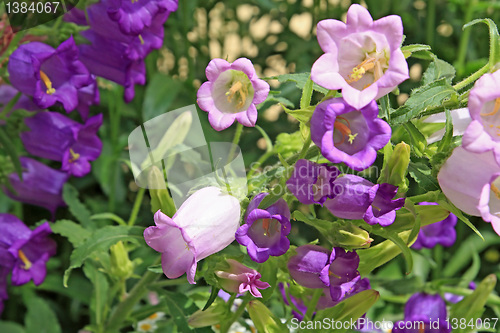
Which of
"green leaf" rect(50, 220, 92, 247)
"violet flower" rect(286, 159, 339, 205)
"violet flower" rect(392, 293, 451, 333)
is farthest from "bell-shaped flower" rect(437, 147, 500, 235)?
"green leaf" rect(50, 220, 92, 247)

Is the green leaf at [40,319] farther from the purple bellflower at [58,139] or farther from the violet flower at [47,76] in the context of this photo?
the violet flower at [47,76]

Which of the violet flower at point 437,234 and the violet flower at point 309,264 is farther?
the violet flower at point 437,234

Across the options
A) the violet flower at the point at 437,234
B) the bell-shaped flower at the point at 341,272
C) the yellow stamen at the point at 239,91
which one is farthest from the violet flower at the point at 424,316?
the yellow stamen at the point at 239,91

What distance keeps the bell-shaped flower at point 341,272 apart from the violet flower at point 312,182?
0.09m

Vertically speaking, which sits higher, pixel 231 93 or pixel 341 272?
pixel 231 93

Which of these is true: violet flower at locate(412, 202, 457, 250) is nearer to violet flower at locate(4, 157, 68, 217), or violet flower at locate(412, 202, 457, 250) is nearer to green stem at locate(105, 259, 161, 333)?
green stem at locate(105, 259, 161, 333)

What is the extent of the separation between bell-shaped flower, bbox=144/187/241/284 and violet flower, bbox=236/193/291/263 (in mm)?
33

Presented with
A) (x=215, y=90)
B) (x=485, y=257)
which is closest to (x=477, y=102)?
(x=215, y=90)

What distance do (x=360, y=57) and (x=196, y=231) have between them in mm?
310

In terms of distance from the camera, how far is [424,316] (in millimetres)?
1228

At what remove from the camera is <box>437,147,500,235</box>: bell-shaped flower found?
756mm

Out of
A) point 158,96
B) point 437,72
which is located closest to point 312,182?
point 437,72

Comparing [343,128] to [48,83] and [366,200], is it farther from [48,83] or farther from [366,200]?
[48,83]

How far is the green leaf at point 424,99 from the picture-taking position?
0.80 m
